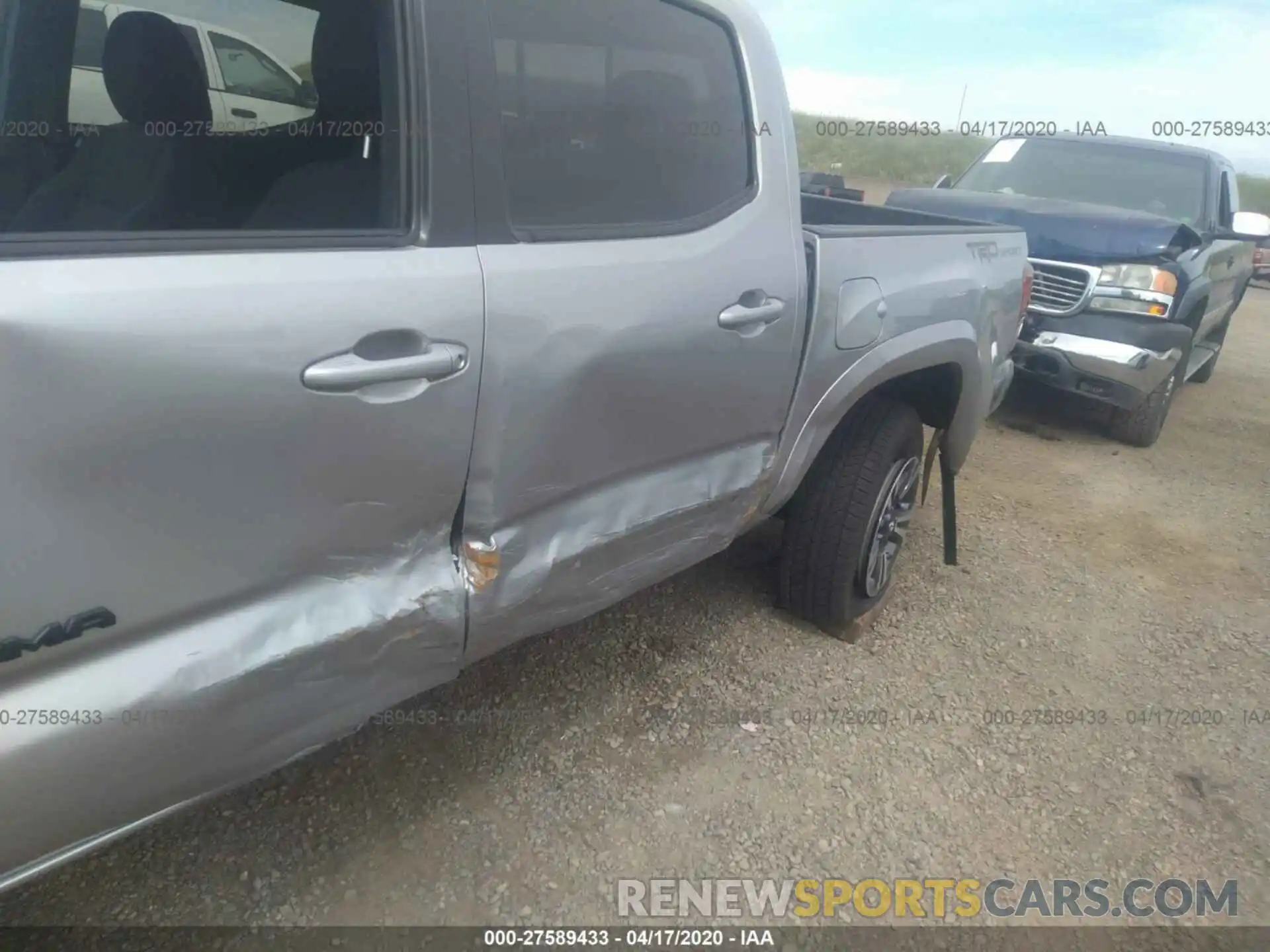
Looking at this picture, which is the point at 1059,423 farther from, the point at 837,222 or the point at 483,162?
the point at 483,162

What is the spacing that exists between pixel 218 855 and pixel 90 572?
1074 mm

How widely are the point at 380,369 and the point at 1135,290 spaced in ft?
15.8

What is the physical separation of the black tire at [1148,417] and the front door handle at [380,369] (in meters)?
4.78

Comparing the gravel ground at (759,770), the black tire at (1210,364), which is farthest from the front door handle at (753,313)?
the black tire at (1210,364)

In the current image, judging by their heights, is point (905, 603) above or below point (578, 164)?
below

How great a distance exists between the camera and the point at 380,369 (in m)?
1.37

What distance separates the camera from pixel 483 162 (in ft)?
5.11

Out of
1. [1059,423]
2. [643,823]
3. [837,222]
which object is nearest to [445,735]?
[643,823]

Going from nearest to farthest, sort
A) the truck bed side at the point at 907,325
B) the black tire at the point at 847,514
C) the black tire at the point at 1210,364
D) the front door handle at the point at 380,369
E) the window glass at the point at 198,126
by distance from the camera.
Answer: the front door handle at the point at 380,369
the window glass at the point at 198,126
the truck bed side at the point at 907,325
the black tire at the point at 847,514
the black tire at the point at 1210,364

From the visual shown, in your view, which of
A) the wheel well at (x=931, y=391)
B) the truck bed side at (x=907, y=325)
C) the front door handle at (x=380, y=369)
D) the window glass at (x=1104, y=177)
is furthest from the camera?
the window glass at (x=1104, y=177)

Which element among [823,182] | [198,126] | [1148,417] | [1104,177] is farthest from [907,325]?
[1104,177]

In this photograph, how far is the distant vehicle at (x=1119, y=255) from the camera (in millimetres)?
4863

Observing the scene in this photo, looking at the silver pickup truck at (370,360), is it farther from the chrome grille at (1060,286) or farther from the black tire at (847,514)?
the chrome grille at (1060,286)

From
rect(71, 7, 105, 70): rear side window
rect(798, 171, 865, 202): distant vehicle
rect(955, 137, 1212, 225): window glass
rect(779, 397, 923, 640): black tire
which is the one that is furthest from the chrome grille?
rect(71, 7, 105, 70): rear side window
